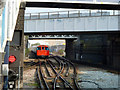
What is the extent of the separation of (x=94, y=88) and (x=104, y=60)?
13.7 m

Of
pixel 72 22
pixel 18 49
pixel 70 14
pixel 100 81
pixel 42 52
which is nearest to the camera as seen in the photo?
pixel 18 49

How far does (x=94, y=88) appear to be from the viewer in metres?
9.29

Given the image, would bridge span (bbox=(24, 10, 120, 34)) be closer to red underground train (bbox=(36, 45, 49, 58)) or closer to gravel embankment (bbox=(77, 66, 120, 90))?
gravel embankment (bbox=(77, 66, 120, 90))

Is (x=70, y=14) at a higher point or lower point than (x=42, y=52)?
higher

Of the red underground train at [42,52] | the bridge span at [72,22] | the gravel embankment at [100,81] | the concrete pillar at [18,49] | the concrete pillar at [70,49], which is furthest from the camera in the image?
the concrete pillar at [70,49]

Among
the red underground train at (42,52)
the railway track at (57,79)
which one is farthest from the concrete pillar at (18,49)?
the red underground train at (42,52)

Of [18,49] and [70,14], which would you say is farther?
[70,14]

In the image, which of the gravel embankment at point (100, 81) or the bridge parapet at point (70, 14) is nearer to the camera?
the gravel embankment at point (100, 81)

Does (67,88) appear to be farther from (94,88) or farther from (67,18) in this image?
(67,18)

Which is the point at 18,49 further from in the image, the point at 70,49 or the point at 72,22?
the point at 70,49

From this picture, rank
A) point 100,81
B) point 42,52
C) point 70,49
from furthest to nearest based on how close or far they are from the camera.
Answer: point 70,49
point 42,52
point 100,81

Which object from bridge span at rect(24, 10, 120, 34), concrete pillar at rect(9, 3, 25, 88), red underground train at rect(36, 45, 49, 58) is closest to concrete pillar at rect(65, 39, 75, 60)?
red underground train at rect(36, 45, 49, 58)

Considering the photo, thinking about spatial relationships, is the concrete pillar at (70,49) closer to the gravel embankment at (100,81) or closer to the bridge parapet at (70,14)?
the bridge parapet at (70,14)

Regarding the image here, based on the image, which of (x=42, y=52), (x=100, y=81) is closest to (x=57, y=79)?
(x=100, y=81)
